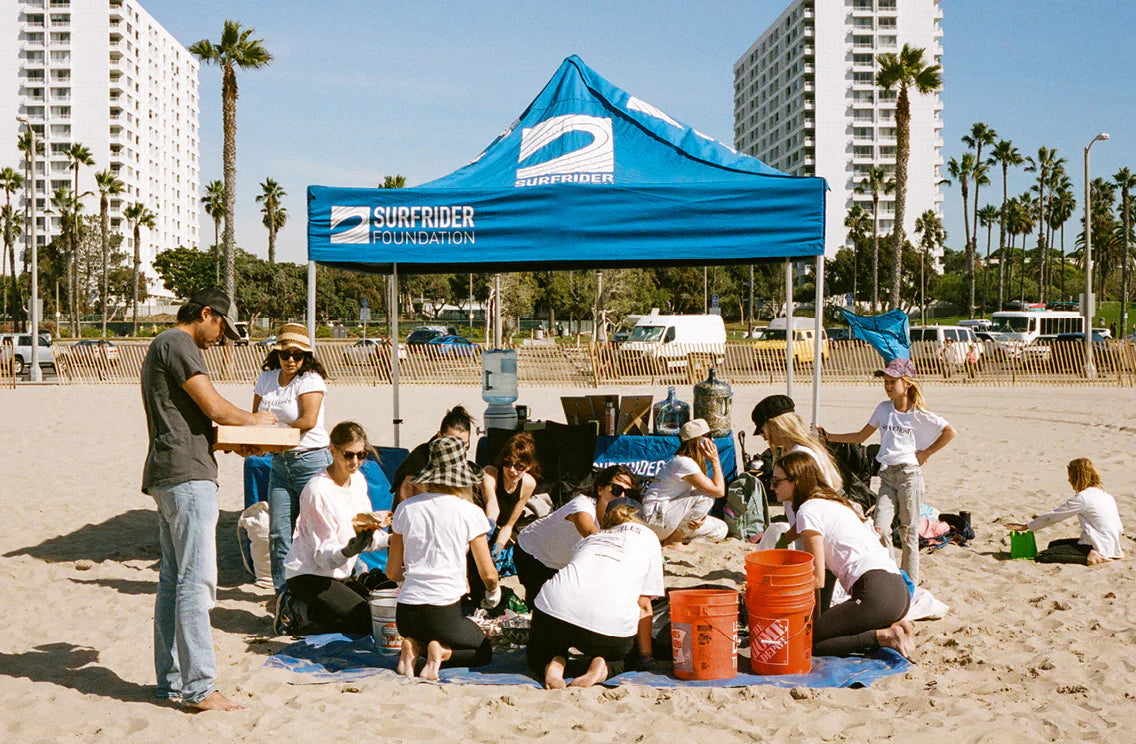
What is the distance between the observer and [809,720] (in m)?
4.22

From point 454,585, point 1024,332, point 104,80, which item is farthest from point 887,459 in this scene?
point 104,80

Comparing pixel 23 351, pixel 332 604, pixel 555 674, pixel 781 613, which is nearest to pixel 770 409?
pixel 781 613

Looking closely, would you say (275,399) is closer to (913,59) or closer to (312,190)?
(312,190)

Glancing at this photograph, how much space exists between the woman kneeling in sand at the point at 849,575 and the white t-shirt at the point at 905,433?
129 centimetres

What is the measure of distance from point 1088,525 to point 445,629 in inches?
185

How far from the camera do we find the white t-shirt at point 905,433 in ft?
20.5

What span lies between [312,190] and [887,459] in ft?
14.4

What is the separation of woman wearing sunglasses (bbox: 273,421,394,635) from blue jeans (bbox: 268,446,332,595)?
38 centimetres

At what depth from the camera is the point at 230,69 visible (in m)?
34.0

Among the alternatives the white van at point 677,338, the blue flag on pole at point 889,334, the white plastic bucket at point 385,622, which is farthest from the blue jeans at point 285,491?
the white van at point 677,338

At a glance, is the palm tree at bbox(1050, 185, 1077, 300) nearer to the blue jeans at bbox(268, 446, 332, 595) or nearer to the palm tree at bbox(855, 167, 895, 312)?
the palm tree at bbox(855, 167, 895, 312)

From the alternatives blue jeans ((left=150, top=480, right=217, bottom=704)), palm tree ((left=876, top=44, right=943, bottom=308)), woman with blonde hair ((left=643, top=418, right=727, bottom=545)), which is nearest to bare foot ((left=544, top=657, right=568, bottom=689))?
blue jeans ((left=150, top=480, right=217, bottom=704))

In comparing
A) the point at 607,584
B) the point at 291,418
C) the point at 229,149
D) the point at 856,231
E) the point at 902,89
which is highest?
the point at 902,89

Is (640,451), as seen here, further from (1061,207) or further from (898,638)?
(1061,207)
